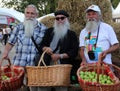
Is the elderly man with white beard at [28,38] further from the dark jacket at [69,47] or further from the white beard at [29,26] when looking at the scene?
the dark jacket at [69,47]

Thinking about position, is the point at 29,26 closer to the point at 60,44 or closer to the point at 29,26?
the point at 29,26

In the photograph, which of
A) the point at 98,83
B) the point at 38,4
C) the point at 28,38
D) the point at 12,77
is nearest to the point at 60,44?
the point at 28,38

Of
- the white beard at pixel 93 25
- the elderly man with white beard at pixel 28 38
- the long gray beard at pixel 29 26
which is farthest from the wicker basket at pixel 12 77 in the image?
the white beard at pixel 93 25

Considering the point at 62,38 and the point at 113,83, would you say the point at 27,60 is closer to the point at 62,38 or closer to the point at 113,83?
the point at 62,38

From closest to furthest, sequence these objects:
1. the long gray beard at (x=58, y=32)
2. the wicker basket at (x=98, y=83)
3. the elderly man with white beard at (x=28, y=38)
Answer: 1. the wicker basket at (x=98, y=83)
2. the long gray beard at (x=58, y=32)
3. the elderly man with white beard at (x=28, y=38)

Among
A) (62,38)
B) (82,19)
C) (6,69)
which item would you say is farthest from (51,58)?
(82,19)

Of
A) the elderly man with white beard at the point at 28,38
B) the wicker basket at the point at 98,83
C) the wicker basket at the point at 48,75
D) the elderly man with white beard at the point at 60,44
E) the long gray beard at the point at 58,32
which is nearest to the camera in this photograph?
the wicker basket at the point at 98,83

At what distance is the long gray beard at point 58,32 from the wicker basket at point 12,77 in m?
0.68

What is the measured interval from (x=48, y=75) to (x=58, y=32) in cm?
88

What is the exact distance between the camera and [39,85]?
5.61 meters

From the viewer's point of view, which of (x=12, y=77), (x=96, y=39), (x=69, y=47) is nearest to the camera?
(x=96, y=39)

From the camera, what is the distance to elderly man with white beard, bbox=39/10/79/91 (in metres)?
5.87

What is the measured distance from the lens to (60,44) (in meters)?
6.02

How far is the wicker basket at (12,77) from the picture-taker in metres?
5.72
